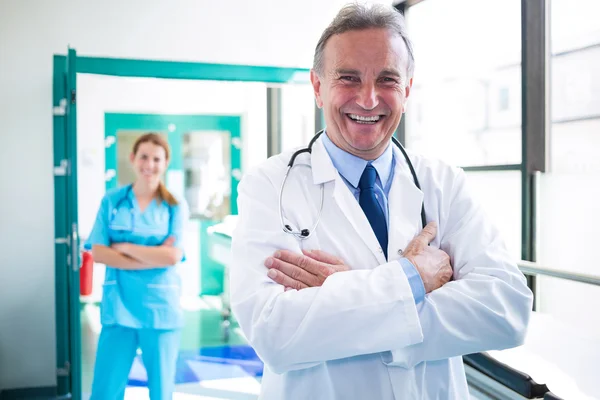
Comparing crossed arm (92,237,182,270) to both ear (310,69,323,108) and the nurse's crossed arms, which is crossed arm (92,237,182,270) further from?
ear (310,69,323,108)

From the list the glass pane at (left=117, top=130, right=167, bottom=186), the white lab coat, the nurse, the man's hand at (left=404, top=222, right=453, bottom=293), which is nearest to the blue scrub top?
the nurse

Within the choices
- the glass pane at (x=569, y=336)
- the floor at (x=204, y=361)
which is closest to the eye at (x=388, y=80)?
the glass pane at (x=569, y=336)

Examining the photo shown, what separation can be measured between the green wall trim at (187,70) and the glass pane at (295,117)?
79cm

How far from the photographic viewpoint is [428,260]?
0.85 metres

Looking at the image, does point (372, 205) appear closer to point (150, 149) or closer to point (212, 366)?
point (150, 149)

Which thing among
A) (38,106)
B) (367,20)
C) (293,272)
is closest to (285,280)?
(293,272)

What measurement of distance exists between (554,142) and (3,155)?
7.66 ft

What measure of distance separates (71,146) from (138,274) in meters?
0.57


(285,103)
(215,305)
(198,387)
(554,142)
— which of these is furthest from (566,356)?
(215,305)

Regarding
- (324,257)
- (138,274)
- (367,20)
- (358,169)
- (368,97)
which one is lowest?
(138,274)

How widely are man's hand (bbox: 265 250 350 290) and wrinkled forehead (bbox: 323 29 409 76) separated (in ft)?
1.06

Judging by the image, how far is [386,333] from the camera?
78 centimetres

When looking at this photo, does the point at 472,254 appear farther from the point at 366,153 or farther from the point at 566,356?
the point at 566,356

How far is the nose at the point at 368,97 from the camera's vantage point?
89 cm
